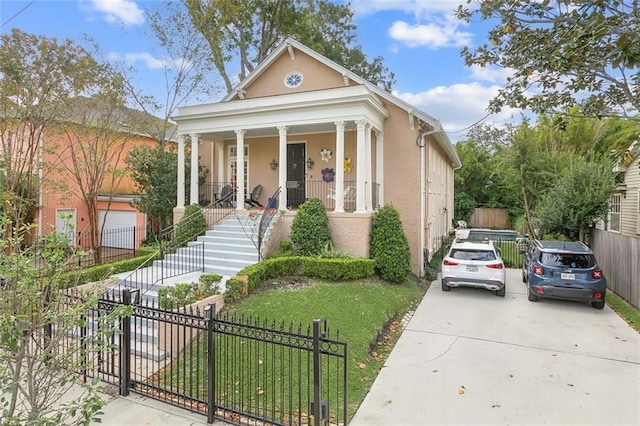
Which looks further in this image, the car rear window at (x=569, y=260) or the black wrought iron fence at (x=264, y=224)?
the black wrought iron fence at (x=264, y=224)

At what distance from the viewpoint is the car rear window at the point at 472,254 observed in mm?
9781

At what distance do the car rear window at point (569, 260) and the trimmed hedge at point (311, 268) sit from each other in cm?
441

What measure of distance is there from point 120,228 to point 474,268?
56.9 ft

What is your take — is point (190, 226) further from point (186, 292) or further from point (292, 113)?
point (186, 292)

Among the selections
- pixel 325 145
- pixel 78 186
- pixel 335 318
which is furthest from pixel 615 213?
Result: pixel 78 186

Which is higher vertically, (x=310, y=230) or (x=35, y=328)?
(x=310, y=230)

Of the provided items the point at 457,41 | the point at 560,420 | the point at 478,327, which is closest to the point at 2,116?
the point at 457,41

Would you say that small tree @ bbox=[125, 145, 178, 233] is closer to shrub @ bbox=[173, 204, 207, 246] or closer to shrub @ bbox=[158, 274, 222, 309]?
shrub @ bbox=[173, 204, 207, 246]

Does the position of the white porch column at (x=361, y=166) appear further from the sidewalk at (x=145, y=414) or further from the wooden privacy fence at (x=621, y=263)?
the sidewalk at (x=145, y=414)

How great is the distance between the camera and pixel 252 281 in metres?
8.59

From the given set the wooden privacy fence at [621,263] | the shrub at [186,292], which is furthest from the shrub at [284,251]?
the wooden privacy fence at [621,263]

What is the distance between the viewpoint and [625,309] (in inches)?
349

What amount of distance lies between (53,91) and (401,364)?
41.4 feet

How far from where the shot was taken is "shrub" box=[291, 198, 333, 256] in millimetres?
10602
